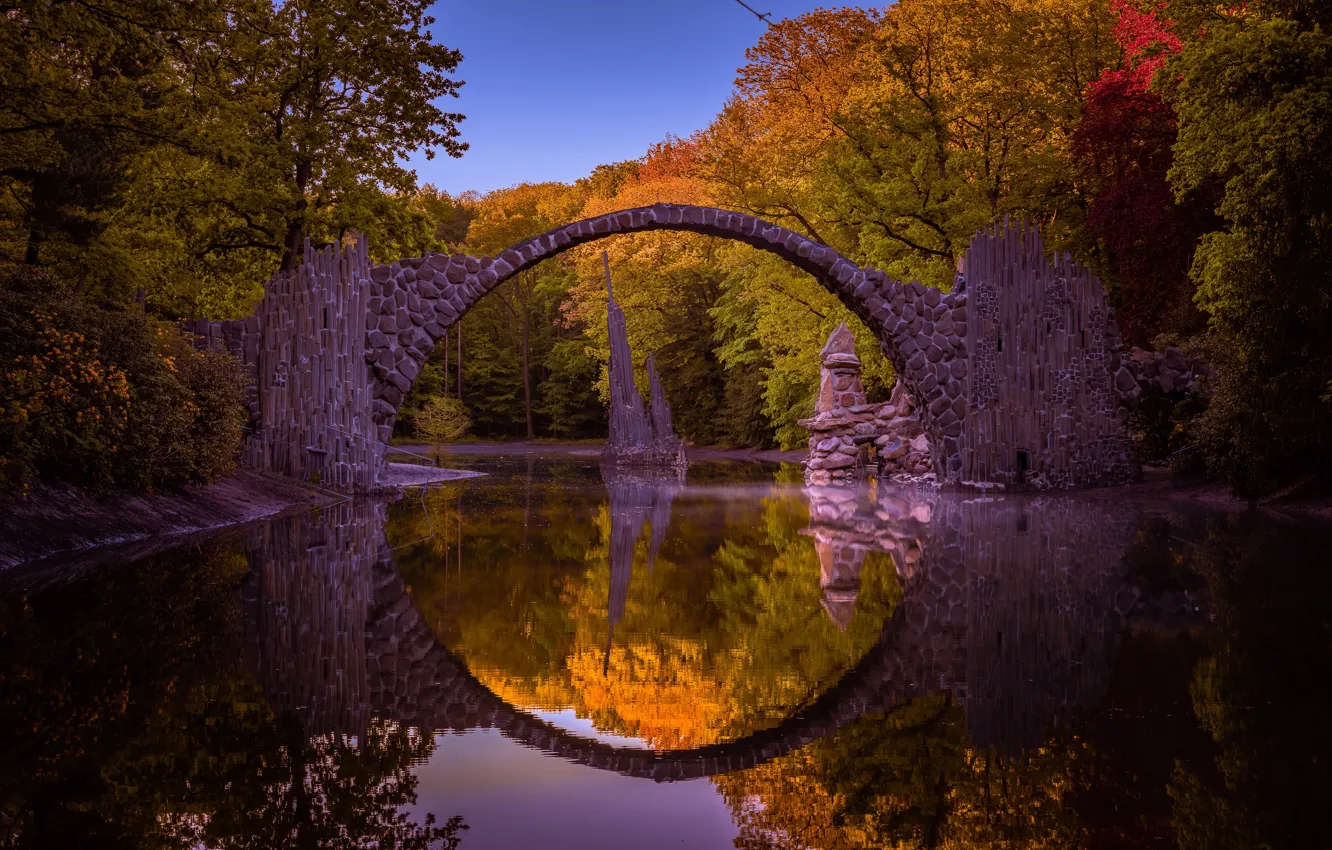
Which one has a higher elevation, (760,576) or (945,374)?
(945,374)

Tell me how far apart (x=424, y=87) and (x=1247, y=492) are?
17005mm

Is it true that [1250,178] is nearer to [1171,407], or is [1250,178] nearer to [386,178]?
[1171,407]

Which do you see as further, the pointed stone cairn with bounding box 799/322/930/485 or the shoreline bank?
the pointed stone cairn with bounding box 799/322/930/485

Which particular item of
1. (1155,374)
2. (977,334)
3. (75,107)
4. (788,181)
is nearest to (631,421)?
(788,181)

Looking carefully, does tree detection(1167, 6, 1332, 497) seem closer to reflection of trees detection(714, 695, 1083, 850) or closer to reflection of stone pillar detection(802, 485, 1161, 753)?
reflection of stone pillar detection(802, 485, 1161, 753)

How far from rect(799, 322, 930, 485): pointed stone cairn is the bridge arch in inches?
214

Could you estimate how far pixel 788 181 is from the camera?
2661 centimetres

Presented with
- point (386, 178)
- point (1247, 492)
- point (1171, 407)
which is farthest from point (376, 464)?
point (1171, 407)

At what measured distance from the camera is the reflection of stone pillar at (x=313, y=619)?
458 centimetres

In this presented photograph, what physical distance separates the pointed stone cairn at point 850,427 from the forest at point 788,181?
Result: 1.60 metres

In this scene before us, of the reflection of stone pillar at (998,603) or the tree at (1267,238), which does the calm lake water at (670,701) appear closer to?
the reflection of stone pillar at (998,603)

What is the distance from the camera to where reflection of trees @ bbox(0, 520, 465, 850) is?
3.08 meters

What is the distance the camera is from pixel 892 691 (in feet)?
15.4

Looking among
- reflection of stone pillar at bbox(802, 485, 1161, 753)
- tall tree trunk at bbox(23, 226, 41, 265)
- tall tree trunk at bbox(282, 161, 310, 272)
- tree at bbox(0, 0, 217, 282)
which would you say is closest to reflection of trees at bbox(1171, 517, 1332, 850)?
reflection of stone pillar at bbox(802, 485, 1161, 753)
